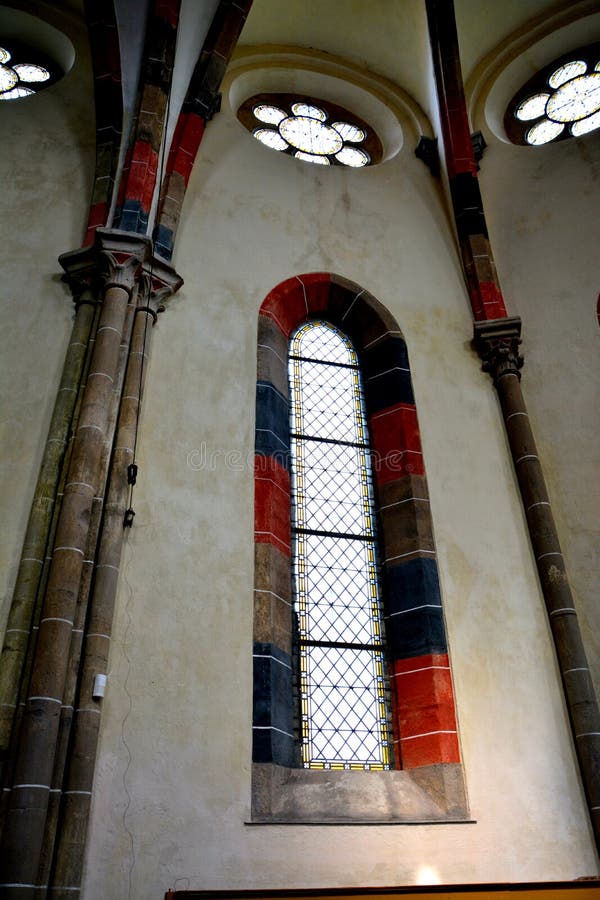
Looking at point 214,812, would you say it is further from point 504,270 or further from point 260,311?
point 504,270

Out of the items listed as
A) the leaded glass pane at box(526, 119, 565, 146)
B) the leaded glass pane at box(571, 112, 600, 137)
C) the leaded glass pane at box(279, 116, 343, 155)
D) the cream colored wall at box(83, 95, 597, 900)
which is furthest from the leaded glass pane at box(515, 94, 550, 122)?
the cream colored wall at box(83, 95, 597, 900)

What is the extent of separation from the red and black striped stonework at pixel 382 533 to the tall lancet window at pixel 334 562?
125 millimetres

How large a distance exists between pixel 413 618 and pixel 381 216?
467cm

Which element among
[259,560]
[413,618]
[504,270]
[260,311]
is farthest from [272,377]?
[504,270]

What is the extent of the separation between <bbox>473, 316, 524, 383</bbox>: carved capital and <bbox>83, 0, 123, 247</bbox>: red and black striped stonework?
3.97 metres

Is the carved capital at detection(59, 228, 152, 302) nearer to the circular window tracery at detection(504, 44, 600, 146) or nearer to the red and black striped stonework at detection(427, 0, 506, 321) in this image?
the red and black striped stonework at detection(427, 0, 506, 321)

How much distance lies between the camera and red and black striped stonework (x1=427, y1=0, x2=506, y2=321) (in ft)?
28.6

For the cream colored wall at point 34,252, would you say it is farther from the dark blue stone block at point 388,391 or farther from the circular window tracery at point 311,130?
the dark blue stone block at point 388,391

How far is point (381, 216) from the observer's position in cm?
900

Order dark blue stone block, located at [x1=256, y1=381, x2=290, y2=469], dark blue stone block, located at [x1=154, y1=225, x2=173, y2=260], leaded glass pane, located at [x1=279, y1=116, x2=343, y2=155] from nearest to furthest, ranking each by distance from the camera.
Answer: dark blue stone block, located at [x1=256, y1=381, x2=290, y2=469], dark blue stone block, located at [x1=154, y1=225, x2=173, y2=260], leaded glass pane, located at [x1=279, y1=116, x2=343, y2=155]

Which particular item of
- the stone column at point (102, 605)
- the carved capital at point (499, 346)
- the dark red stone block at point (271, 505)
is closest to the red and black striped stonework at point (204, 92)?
the stone column at point (102, 605)

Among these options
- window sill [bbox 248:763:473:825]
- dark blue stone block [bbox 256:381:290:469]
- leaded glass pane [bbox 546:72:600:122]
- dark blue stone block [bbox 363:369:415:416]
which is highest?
leaded glass pane [bbox 546:72:600:122]

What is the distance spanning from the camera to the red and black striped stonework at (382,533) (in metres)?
5.95

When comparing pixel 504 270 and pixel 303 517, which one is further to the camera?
pixel 504 270
